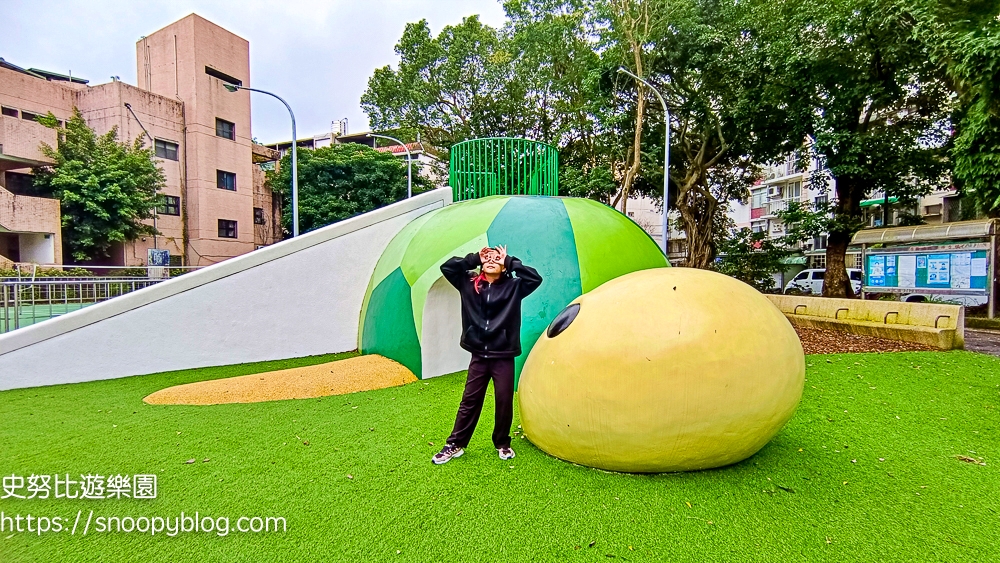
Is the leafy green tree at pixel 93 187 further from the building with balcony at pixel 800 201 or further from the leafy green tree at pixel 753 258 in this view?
the building with balcony at pixel 800 201

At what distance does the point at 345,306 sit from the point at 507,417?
5.48m

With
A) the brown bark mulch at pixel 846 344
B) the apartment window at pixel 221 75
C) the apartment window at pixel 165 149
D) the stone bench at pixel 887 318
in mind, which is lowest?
the brown bark mulch at pixel 846 344

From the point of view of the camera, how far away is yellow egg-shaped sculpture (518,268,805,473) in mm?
3203

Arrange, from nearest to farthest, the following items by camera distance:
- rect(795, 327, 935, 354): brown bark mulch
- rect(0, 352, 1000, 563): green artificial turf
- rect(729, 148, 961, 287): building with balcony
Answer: rect(0, 352, 1000, 563): green artificial turf → rect(795, 327, 935, 354): brown bark mulch → rect(729, 148, 961, 287): building with balcony

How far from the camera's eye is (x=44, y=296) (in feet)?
24.9

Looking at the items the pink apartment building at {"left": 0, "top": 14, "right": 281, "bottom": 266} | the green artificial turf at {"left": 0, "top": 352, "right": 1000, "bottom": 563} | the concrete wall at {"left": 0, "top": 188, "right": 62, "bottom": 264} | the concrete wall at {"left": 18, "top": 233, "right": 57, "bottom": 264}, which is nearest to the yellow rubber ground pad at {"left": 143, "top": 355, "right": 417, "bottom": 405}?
the green artificial turf at {"left": 0, "top": 352, "right": 1000, "bottom": 563}

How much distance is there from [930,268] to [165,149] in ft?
116

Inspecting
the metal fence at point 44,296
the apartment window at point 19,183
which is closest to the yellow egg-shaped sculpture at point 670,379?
the metal fence at point 44,296

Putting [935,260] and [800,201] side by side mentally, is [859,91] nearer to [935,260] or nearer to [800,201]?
[935,260]

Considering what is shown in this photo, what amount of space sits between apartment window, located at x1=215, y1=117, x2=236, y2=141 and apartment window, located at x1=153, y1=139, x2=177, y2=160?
2491mm

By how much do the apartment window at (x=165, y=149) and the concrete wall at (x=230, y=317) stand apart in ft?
83.6

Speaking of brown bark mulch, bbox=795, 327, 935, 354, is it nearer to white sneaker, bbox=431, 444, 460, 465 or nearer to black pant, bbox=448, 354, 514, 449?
black pant, bbox=448, 354, 514, 449

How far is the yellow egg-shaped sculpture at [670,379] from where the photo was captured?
10.5ft

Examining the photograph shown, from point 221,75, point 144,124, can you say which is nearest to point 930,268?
point 144,124
